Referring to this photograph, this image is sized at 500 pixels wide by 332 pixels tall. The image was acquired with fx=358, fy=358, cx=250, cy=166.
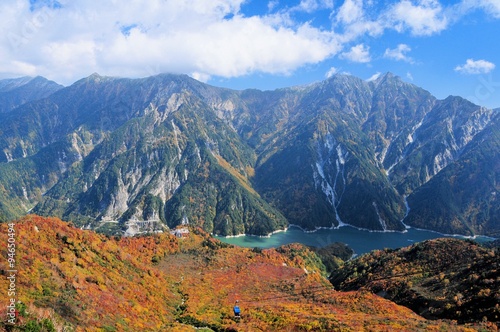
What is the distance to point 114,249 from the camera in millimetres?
83750

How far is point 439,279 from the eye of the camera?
82812 millimetres

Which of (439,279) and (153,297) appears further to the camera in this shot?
(439,279)

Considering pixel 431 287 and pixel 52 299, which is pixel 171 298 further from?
pixel 431 287

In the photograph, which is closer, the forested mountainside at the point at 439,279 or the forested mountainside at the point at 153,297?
the forested mountainside at the point at 153,297

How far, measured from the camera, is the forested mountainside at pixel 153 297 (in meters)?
44.3

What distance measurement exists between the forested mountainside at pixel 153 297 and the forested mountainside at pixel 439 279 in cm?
394

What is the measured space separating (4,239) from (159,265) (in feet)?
202

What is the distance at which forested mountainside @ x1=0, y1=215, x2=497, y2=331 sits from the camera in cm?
4431

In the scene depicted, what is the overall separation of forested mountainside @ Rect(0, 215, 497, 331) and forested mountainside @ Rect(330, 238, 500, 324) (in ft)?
12.9

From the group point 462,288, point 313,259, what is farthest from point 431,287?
point 313,259

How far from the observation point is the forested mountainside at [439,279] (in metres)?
61.6

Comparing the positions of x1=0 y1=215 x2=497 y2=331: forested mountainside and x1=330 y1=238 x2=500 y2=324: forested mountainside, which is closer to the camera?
x1=0 y1=215 x2=497 y2=331: forested mountainside

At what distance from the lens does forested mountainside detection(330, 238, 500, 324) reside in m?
61.6

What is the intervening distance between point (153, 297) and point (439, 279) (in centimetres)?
6398
